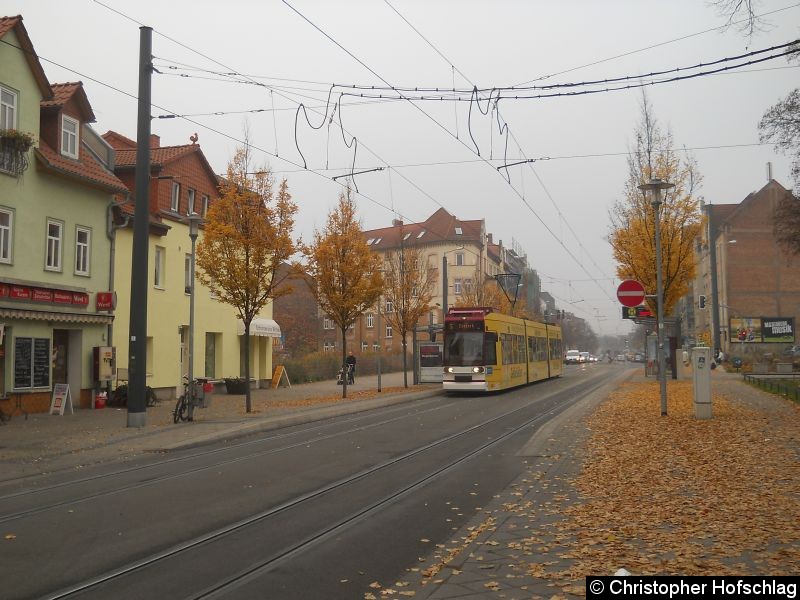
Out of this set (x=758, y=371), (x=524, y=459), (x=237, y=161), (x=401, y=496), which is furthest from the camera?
(x=758, y=371)

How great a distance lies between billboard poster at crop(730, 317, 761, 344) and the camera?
73688 millimetres

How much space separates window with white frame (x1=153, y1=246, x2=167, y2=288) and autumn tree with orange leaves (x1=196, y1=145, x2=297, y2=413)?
6481 millimetres

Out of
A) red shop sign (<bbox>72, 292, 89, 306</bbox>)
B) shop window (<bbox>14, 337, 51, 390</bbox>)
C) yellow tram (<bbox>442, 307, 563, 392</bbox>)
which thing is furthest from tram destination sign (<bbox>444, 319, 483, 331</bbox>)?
shop window (<bbox>14, 337, 51, 390</bbox>)

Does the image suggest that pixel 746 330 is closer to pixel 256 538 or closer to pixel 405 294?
pixel 405 294

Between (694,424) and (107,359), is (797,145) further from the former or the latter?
(107,359)

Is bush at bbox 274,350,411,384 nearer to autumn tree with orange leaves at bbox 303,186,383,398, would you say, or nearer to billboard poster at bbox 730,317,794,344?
autumn tree with orange leaves at bbox 303,186,383,398

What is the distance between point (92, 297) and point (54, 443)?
33.0 ft

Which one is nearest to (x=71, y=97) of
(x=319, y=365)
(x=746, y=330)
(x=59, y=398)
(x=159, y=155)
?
(x=159, y=155)

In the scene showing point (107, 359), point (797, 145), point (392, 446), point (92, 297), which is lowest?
point (392, 446)

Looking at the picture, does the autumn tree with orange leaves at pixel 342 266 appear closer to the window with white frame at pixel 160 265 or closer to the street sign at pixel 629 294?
the window with white frame at pixel 160 265

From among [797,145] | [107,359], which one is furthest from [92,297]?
[797,145]

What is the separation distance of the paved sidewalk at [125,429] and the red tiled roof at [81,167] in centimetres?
701

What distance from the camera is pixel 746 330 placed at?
7394cm

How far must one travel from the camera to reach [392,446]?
14719mm
